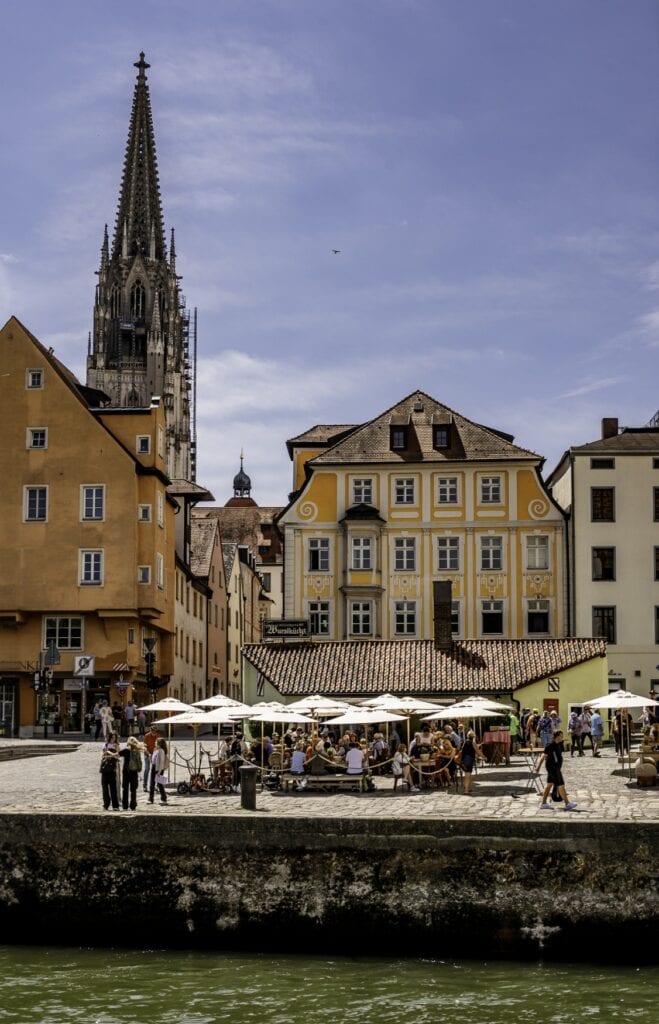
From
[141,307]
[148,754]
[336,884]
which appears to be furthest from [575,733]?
[141,307]

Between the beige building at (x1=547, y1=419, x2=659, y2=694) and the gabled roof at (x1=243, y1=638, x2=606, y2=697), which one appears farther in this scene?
the beige building at (x1=547, y1=419, x2=659, y2=694)

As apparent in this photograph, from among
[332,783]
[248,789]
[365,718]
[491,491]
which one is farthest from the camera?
[491,491]

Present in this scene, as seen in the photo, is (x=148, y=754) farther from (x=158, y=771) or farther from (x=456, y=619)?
(x=456, y=619)

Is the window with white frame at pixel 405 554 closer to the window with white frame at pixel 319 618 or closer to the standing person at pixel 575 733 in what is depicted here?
the window with white frame at pixel 319 618

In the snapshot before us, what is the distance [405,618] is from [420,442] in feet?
25.7

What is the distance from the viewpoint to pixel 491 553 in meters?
63.4

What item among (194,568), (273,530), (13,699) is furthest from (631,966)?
(273,530)

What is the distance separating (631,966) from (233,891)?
257 inches

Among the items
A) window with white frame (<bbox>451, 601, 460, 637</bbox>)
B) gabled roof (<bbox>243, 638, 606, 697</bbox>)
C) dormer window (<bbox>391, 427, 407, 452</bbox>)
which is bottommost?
gabled roof (<bbox>243, 638, 606, 697</bbox>)

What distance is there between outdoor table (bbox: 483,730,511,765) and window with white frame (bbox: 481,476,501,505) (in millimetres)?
26243

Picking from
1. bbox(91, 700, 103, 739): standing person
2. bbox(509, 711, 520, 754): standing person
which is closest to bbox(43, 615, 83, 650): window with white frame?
bbox(91, 700, 103, 739): standing person

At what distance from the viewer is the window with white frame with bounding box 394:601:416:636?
63.0m

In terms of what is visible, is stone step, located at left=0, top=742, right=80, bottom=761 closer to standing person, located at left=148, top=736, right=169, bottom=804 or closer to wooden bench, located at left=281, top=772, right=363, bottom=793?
wooden bench, located at left=281, top=772, right=363, bottom=793

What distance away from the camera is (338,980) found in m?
21.7
